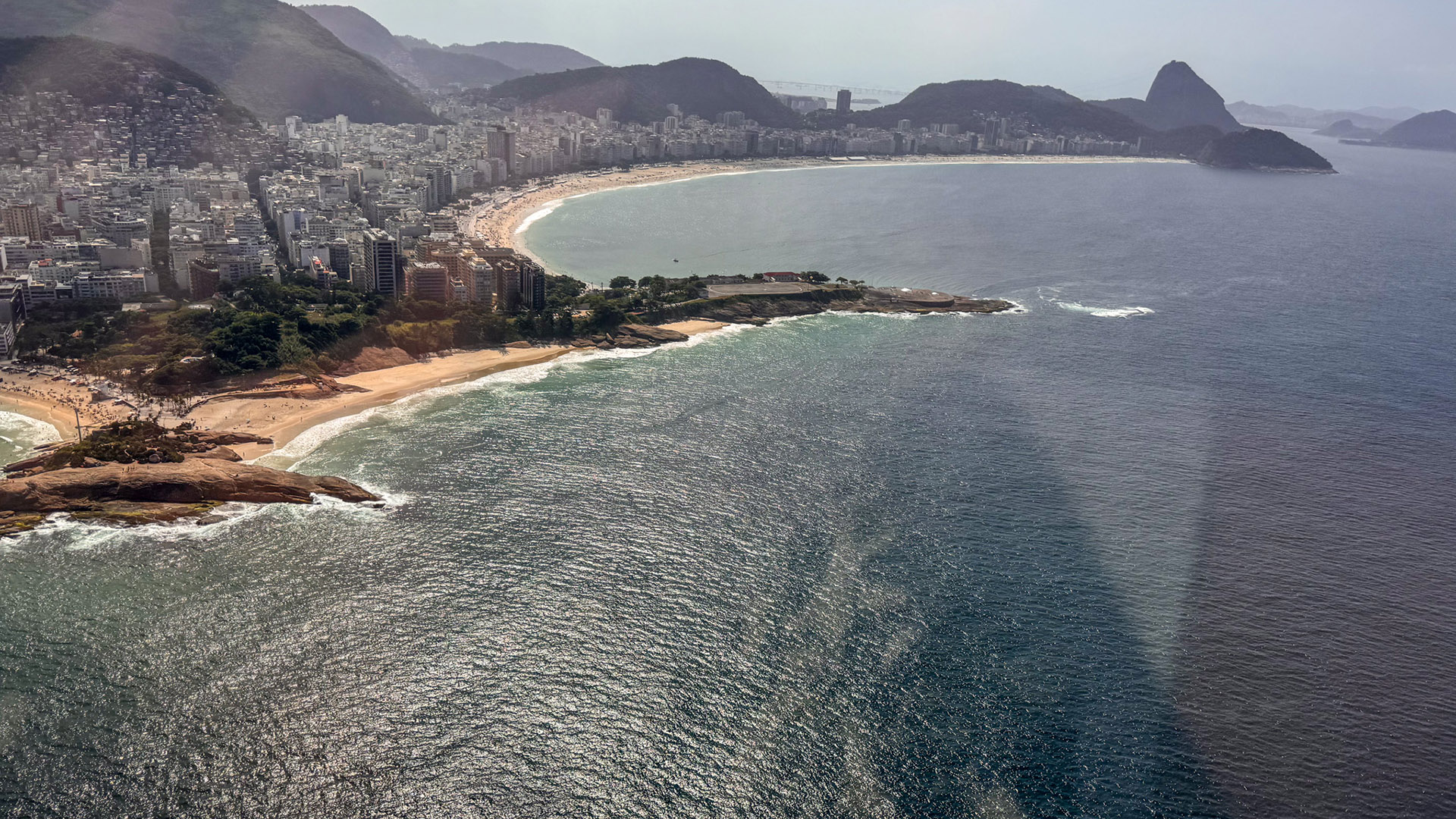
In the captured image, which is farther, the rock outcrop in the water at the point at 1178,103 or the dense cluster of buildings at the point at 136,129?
the rock outcrop in the water at the point at 1178,103

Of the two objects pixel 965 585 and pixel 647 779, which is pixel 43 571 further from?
pixel 965 585

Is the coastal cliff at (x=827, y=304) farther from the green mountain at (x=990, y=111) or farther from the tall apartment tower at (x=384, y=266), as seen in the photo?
the green mountain at (x=990, y=111)

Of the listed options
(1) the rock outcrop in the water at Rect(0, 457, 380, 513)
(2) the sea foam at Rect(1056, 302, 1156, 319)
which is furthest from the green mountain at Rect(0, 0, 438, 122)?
(2) the sea foam at Rect(1056, 302, 1156, 319)

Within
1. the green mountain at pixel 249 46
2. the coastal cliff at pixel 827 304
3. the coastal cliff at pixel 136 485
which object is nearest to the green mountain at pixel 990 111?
the green mountain at pixel 249 46

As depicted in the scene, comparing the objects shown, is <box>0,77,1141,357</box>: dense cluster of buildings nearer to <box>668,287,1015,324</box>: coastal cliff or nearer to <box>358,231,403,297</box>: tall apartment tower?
<box>358,231,403,297</box>: tall apartment tower

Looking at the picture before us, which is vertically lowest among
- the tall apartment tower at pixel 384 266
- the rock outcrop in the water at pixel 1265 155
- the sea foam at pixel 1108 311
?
the sea foam at pixel 1108 311

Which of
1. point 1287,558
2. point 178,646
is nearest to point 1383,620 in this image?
point 1287,558
